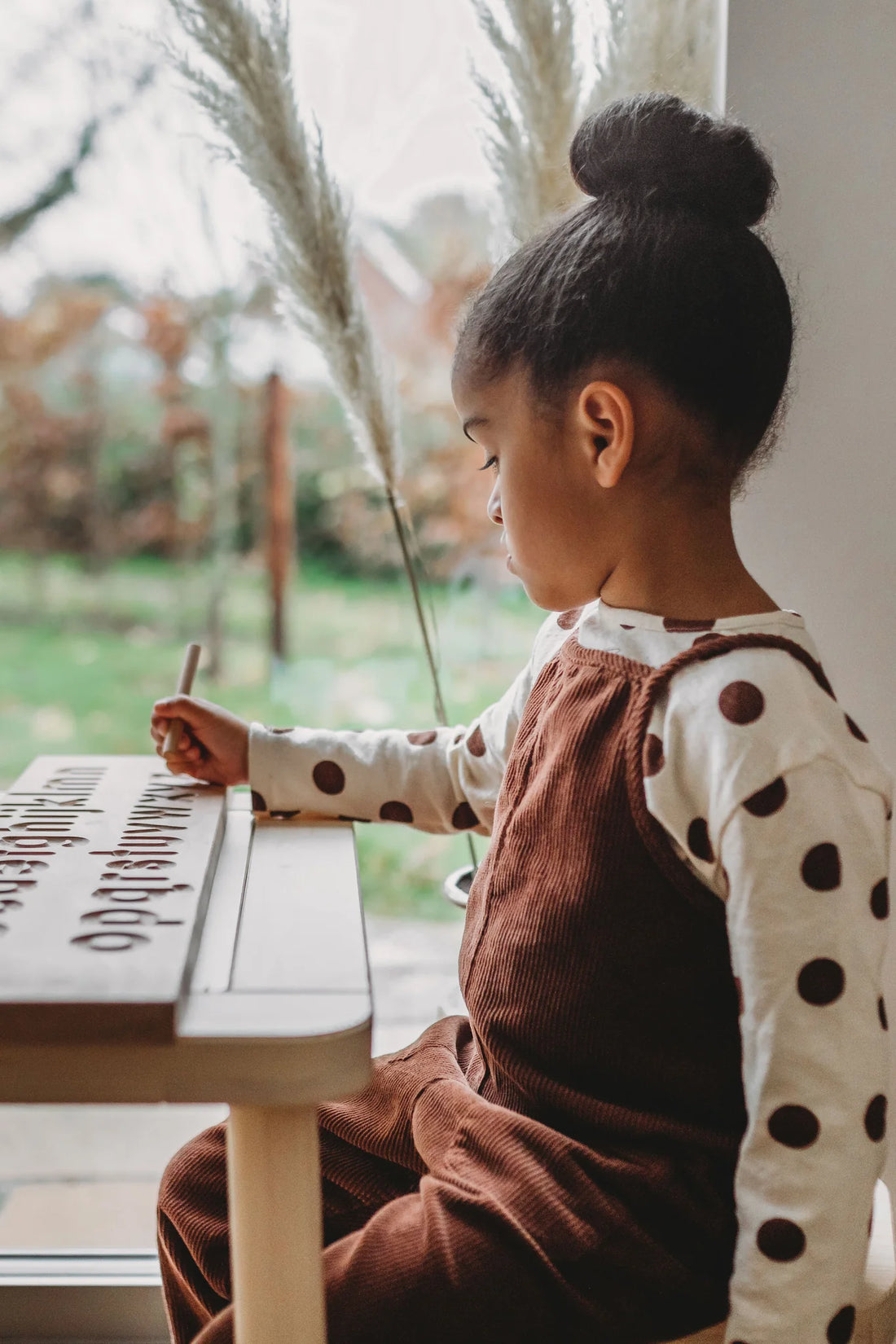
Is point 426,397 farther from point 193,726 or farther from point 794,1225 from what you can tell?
point 794,1225

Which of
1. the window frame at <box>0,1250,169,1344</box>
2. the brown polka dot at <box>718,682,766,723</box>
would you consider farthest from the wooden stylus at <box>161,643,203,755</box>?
the window frame at <box>0,1250,169,1344</box>

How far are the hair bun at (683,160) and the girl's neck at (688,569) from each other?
19 centimetres

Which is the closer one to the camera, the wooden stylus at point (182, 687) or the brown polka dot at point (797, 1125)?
the brown polka dot at point (797, 1125)

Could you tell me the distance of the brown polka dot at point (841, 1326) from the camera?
581 mm

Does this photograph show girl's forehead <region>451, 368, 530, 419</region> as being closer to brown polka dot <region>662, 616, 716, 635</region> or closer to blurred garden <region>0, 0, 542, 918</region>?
brown polka dot <region>662, 616, 716, 635</region>

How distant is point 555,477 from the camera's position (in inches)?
29.0

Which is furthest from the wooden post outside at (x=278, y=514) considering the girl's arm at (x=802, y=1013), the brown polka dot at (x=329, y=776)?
the girl's arm at (x=802, y=1013)

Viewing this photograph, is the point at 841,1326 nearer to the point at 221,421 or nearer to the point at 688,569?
the point at 688,569

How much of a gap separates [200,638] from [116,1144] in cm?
59

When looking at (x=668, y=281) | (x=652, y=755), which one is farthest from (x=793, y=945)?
(x=668, y=281)

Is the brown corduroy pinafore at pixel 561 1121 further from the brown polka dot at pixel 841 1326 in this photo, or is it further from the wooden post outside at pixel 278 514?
the wooden post outside at pixel 278 514

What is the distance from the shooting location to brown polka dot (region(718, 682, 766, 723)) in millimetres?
617

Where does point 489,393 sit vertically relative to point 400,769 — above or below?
above

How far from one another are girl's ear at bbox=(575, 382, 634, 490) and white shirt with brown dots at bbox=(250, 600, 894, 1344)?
0.46 ft
